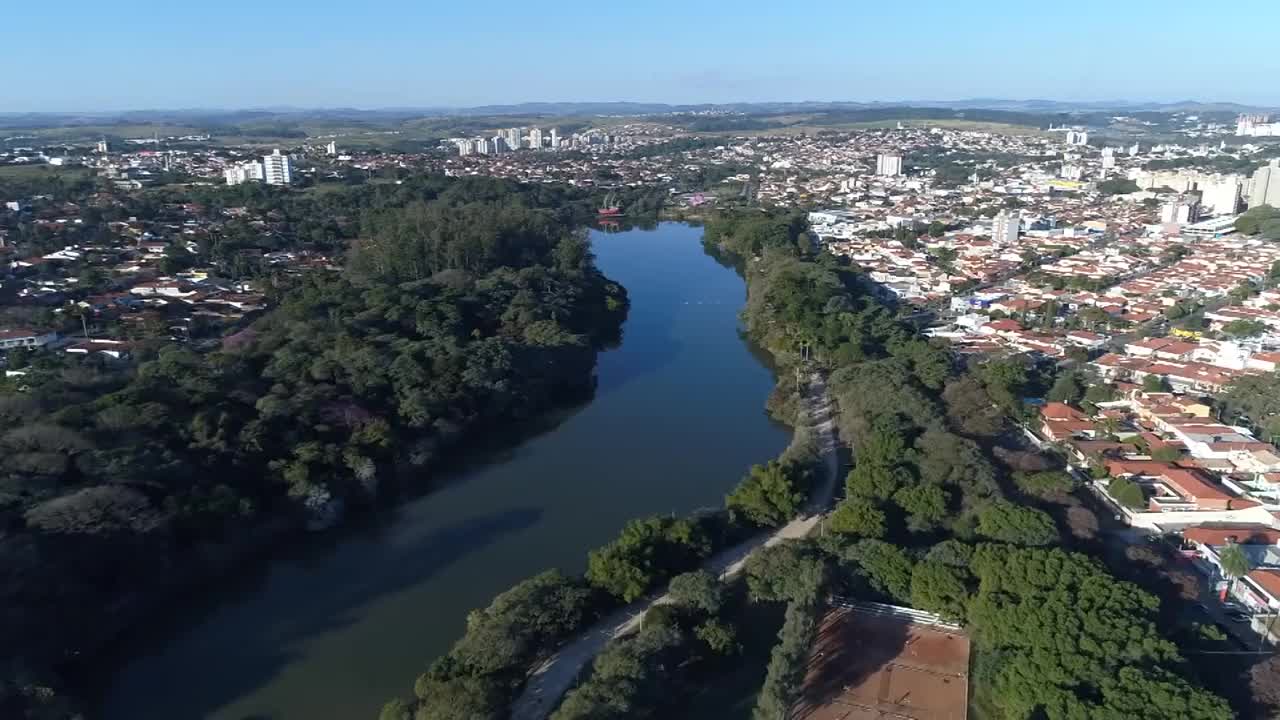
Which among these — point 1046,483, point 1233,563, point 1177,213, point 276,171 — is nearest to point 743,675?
point 1046,483

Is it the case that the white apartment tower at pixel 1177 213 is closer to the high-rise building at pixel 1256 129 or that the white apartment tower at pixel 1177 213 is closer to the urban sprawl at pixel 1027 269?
the urban sprawl at pixel 1027 269

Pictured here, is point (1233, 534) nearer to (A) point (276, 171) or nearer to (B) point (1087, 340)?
(B) point (1087, 340)

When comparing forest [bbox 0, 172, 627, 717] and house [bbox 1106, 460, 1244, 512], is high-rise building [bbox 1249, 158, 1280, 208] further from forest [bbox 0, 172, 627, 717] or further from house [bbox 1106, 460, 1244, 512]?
forest [bbox 0, 172, 627, 717]

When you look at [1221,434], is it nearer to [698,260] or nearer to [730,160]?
[698,260]

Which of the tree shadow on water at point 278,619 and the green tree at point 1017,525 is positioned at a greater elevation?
the green tree at point 1017,525

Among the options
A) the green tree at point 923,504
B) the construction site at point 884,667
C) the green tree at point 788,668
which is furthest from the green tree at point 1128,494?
the green tree at point 788,668

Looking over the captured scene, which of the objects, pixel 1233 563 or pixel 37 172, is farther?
pixel 37 172

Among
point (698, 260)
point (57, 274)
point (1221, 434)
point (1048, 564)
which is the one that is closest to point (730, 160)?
point (698, 260)
